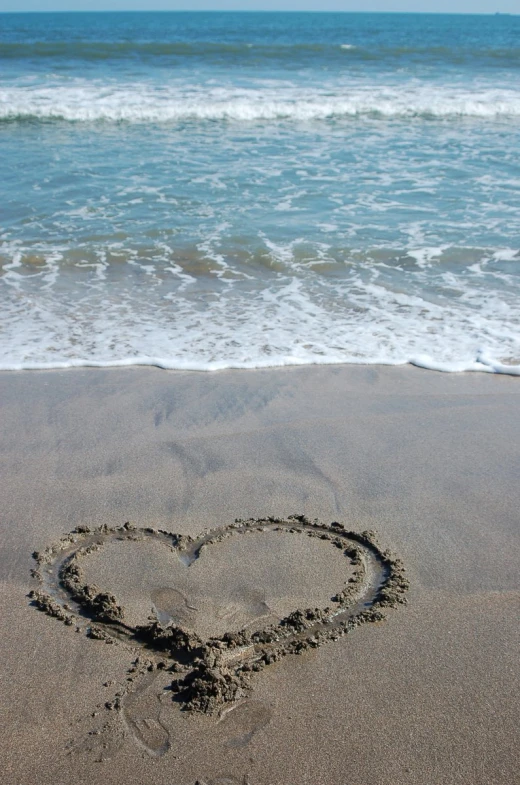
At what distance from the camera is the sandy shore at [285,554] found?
1.97 metres

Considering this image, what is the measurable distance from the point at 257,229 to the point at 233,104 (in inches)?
342

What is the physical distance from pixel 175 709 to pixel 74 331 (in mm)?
3497

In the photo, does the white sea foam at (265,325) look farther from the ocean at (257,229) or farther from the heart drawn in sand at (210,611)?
the heart drawn in sand at (210,611)

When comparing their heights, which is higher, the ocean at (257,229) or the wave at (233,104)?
the wave at (233,104)

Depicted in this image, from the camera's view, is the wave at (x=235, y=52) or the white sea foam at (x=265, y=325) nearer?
the white sea foam at (x=265, y=325)

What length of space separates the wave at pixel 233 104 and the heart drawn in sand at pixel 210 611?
41.6 feet

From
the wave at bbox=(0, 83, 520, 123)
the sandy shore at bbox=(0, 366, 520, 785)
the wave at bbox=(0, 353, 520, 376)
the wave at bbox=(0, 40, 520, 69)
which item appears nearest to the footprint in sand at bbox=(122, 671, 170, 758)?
the sandy shore at bbox=(0, 366, 520, 785)

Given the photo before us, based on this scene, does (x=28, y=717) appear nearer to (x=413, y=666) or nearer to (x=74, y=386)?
(x=413, y=666)

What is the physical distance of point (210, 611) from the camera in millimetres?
2502

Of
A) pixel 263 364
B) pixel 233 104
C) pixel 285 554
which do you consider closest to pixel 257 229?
pixel 263 364

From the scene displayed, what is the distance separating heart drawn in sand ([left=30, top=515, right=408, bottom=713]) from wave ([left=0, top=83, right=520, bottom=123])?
1267 cm

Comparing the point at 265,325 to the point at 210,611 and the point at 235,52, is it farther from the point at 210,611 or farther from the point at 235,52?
the point at 235,52

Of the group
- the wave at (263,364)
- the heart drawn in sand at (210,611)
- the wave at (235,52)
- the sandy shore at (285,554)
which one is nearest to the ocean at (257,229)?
the wave at (263,364)

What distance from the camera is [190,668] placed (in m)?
2.24
